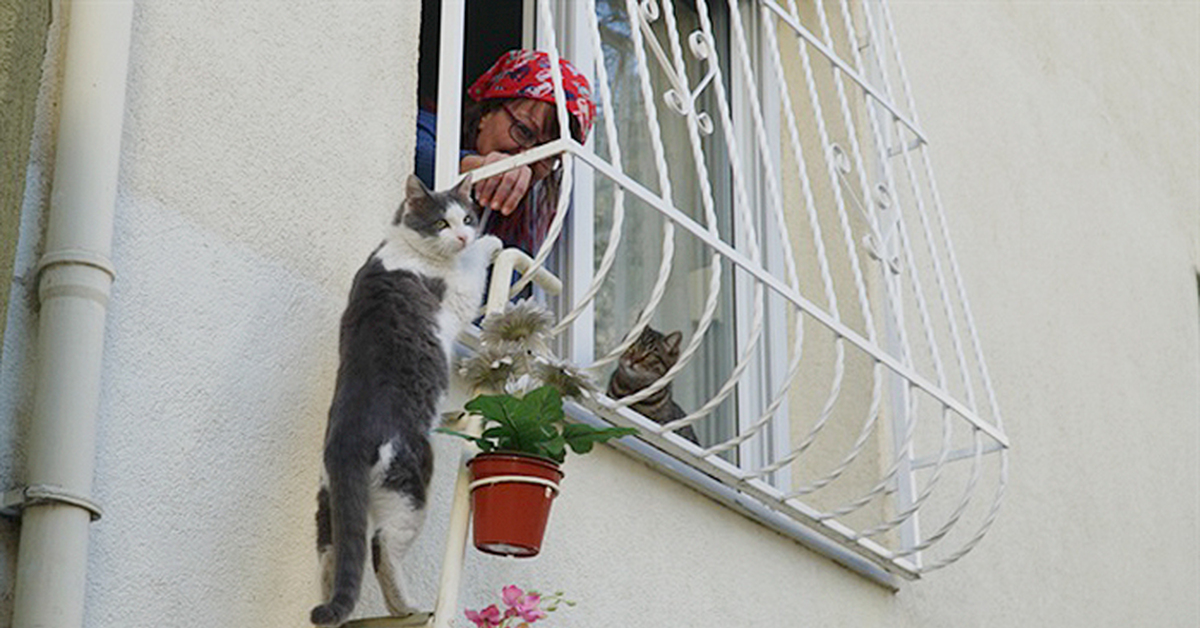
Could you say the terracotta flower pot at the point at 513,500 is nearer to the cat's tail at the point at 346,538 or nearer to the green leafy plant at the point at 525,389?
the green leafy plant at the point at 525,389

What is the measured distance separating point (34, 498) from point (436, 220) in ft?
2.87

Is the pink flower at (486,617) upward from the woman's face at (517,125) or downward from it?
downward

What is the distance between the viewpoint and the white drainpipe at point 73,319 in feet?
9.27

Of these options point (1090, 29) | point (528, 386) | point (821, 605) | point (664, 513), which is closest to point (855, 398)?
Result: point (821, 605)

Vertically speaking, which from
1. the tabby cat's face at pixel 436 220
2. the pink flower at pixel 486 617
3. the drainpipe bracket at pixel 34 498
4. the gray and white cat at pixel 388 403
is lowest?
the pink flower at pixel 486 617

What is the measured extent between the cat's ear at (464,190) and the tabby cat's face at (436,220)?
42 mm

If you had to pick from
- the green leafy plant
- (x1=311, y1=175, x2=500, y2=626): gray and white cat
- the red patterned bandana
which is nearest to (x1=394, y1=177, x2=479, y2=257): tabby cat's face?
(x1=311, y1=175, x2=500, y2=626): gray and white cat

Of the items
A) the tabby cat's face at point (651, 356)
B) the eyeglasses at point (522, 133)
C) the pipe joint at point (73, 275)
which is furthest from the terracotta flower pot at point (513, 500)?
the tabby cat's face at point (651, 356)

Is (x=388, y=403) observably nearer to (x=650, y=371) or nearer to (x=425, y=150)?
(x=425, y=150)

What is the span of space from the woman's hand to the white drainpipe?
1.03 metres

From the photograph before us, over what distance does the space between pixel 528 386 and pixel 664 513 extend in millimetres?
932

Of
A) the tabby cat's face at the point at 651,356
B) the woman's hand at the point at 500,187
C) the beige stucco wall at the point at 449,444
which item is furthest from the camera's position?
the tabby cat's face at the point at 651,356

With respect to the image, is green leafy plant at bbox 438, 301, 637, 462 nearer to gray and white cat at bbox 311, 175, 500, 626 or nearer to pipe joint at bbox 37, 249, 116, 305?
gray and white cat at bbox 311, 175, 500, 626

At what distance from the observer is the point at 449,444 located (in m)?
3.69
